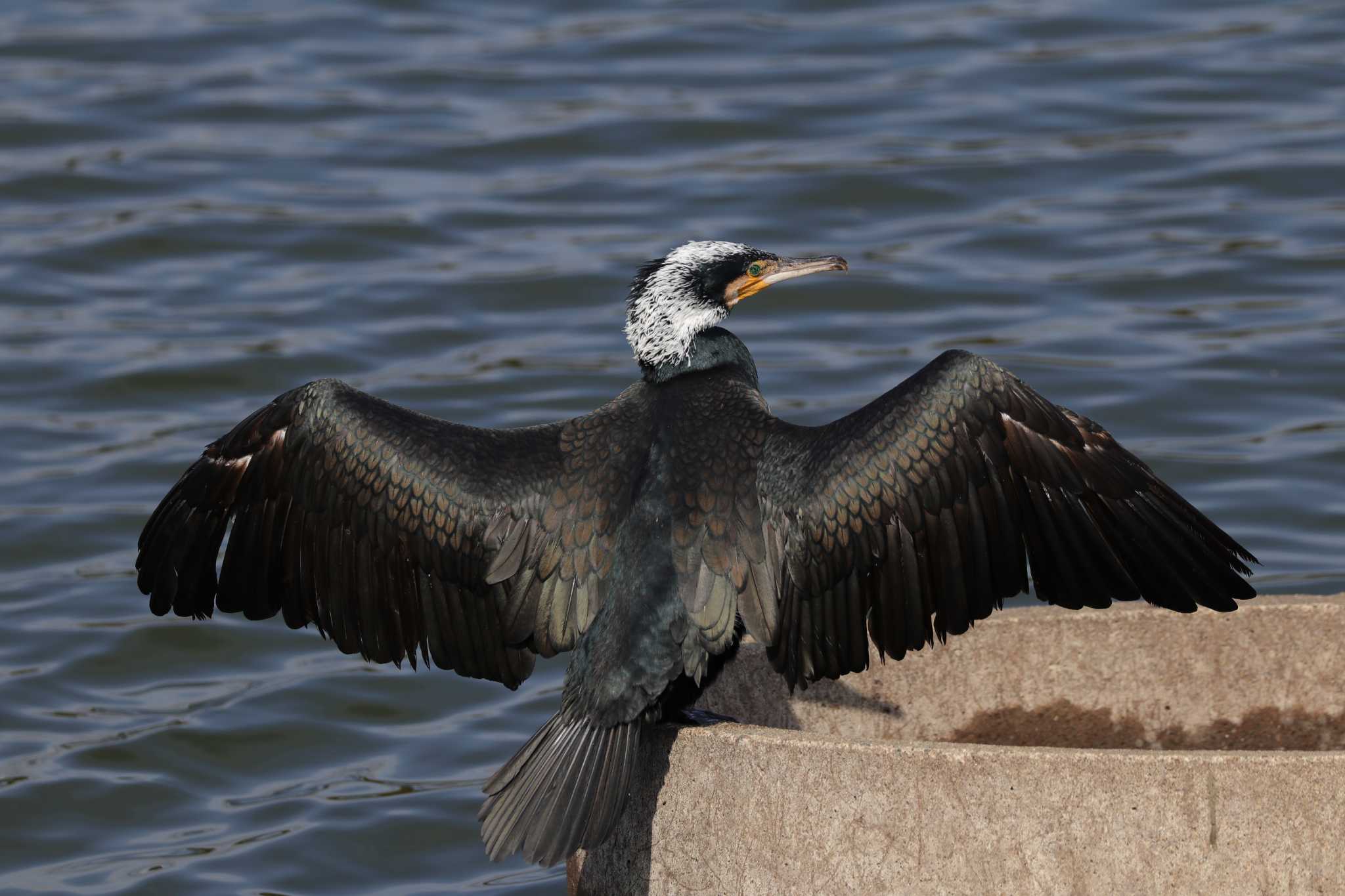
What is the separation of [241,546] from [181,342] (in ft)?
17.7

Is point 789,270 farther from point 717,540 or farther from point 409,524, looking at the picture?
point 409,524

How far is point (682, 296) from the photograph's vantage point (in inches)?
234

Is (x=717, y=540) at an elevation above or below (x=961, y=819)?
above

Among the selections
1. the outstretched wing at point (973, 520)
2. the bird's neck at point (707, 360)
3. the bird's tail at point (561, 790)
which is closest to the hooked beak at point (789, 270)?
the bird's neck at point (707, 360)

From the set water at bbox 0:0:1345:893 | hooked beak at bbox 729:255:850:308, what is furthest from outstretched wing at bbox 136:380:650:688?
water at bbox 0:0:1345:893

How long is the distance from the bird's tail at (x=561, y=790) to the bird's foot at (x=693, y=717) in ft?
0.67

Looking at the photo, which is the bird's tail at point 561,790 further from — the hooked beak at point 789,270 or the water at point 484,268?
the water at point 484,268

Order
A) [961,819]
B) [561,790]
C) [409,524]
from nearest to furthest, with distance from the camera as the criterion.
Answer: [961,819] < [561,790] < [409,524]

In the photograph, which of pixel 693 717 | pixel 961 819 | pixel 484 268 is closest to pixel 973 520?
pixel 693 717

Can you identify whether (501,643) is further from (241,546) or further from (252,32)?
(252,32)

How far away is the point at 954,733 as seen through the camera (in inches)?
248

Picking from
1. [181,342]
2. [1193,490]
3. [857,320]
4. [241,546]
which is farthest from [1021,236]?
[241,546]

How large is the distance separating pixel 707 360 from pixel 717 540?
0.77 metres

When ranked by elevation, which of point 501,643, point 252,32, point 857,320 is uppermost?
point 252,32
